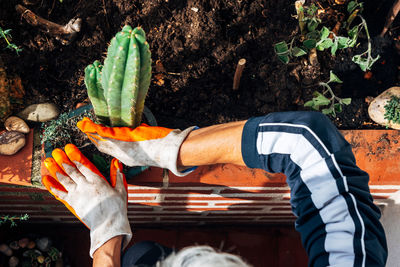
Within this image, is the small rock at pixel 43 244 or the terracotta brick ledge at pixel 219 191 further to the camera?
Answer: the small rock at pixel 43 244

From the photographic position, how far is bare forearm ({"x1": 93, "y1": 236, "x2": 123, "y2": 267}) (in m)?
1.13

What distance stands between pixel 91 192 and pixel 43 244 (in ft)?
2.59

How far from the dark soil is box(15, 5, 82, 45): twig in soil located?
0.03 m

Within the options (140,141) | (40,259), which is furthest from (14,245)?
(140,141)

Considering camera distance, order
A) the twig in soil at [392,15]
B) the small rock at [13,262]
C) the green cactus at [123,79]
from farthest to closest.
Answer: the small rock at [13,262], the twig in soil at [392,15], the green cactus at [123,79]

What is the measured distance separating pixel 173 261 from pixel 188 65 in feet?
2.87

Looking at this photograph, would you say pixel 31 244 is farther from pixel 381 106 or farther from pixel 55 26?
pixel 381 106

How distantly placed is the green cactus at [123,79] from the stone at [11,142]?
34 cm

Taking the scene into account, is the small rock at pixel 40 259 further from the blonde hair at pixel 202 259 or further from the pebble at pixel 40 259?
the blonde hair at pixel 202 259

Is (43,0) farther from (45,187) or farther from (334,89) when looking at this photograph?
(334,89)

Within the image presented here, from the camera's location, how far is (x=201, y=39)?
1.52 m

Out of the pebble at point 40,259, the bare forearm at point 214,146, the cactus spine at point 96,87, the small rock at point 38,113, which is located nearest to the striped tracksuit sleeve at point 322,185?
the bare forearm at point 214,146

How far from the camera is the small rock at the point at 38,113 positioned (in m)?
1.35

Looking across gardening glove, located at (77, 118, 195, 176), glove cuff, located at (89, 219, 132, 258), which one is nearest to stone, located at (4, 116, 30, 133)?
gardening glove, located at (77, 118, 195, 176)
